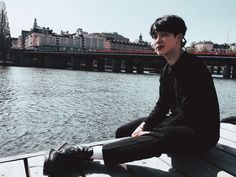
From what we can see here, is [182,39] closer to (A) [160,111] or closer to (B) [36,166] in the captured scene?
(A) [160,111]

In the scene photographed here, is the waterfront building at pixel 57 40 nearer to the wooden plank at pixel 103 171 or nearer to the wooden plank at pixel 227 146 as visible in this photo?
the wooden plank at pixel 227 146

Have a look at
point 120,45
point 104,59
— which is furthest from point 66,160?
point 120,45

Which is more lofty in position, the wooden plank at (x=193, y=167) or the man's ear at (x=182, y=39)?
the man's ear at (x=182, y=39)

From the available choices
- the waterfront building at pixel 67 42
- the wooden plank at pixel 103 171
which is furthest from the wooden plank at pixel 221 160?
the waterfront building at pixel 67 42

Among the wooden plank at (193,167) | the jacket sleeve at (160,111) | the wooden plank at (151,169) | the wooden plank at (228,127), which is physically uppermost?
the jacket sleeve at (160,111)

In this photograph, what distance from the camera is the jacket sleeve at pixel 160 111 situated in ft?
10.9

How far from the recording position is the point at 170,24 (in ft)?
9.36

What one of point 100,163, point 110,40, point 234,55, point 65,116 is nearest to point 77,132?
point 65,116

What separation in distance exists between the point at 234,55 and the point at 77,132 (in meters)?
54.0

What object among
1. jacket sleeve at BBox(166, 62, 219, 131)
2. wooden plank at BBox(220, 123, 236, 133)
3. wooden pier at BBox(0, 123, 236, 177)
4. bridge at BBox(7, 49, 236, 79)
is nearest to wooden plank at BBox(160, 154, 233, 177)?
wooden pier at BBox(0, 123, 236, 177)

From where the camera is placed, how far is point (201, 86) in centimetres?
A: 283

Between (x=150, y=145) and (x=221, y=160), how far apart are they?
0.89m

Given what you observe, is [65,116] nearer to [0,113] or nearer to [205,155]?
[0,113]

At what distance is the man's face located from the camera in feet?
9.55
